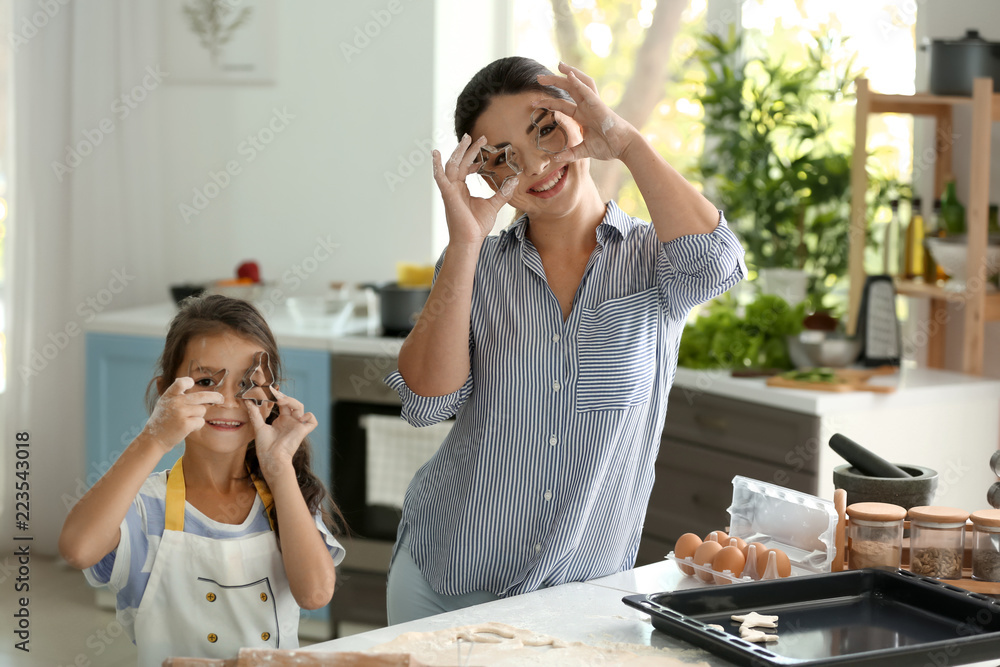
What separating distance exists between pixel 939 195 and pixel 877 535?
1935 mm

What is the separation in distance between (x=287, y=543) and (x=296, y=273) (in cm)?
244

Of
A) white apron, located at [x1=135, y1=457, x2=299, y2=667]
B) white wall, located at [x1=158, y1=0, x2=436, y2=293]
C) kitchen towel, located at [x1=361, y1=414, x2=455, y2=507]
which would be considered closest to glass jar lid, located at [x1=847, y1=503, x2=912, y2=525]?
white apron, located at [x1=135, y1=457, x2=299, y2=667]

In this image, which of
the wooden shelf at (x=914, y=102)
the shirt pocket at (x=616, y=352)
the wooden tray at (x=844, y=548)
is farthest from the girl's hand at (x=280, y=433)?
the wooden shelf at (x=914, y=102)

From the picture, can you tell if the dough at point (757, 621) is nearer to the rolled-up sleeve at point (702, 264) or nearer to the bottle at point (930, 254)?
the rolled-up sleeve at point (702, 264)

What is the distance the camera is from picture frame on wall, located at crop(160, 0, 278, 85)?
3688mm

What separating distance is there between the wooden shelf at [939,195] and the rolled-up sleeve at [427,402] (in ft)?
5.63

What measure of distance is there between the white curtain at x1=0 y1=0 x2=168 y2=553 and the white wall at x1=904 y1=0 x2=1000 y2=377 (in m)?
2.68

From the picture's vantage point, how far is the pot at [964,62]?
2.79 metres

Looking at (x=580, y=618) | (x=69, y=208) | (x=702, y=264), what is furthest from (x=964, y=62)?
(x=69, y=208)

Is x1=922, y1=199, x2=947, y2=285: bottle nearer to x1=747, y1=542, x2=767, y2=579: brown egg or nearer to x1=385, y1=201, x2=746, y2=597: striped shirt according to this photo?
x1=385, y1=201, x2=746, y2=597: striped shirt

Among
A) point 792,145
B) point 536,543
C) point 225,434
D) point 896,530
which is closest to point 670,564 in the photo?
point 536,543

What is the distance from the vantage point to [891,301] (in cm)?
285

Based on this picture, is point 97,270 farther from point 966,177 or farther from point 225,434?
point 966,177

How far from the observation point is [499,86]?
1519 mm
